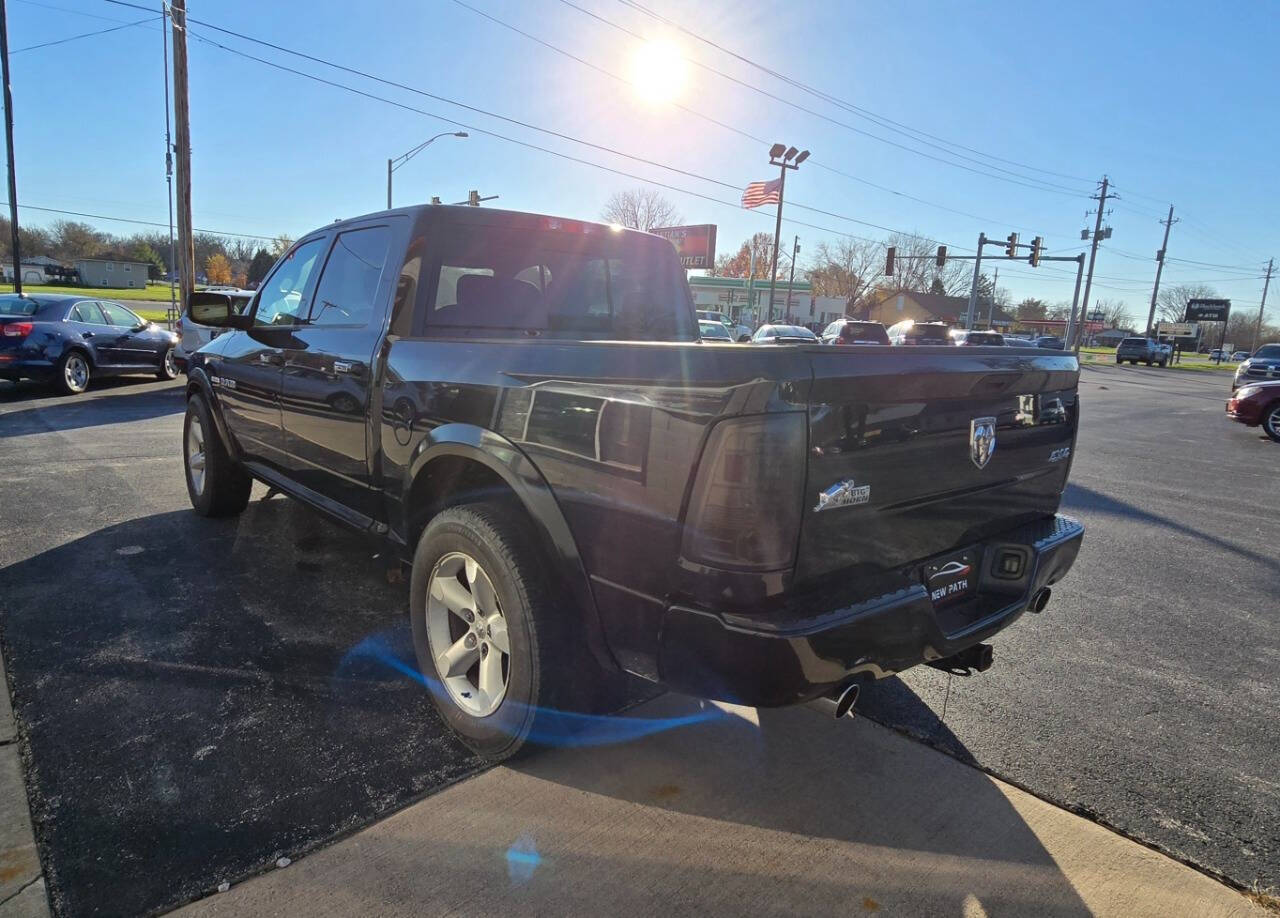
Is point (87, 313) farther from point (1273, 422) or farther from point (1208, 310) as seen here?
point (1208, 310)

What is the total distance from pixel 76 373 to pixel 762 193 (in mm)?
31813

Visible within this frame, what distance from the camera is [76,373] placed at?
12391mm

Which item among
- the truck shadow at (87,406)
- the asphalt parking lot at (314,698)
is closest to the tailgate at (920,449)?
the asphalt parking lot at (314,698)

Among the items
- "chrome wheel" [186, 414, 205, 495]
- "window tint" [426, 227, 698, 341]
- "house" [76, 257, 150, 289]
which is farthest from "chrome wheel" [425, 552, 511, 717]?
"house" [76, 257, 150, 289]

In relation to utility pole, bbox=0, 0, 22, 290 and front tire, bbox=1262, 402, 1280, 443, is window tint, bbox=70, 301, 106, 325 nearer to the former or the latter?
utility pole, bbox=0, 0, 22, 290

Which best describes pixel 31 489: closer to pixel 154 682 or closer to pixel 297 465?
pixel 297 465

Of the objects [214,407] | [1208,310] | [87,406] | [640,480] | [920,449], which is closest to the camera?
[640,480]

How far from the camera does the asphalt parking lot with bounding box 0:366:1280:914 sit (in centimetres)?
231

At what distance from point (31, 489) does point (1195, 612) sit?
842cm

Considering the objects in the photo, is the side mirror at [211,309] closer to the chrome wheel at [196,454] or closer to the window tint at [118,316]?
the chrome wheel at [196,454]

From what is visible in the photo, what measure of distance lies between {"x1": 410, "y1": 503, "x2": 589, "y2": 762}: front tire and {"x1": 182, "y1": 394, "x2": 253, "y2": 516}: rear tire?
308cm

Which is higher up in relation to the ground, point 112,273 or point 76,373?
point 112,273

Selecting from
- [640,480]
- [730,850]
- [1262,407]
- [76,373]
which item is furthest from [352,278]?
[1262,407]

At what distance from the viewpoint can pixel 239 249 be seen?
10450cm
